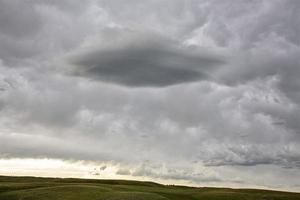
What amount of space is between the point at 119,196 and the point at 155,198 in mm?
7595

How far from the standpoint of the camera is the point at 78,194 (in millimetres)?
93750

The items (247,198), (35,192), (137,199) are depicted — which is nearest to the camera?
(137,199)

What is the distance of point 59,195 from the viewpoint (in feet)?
304

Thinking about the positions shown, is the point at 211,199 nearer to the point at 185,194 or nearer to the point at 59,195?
the point at 185,194

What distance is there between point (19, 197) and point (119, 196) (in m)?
21.8

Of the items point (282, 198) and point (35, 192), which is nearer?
point (35, 192)

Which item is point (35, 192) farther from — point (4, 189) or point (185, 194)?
point (185, 194)

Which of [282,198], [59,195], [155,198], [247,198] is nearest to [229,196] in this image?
[247,198]

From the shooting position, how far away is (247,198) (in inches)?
4146

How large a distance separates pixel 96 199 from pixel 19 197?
683 inches

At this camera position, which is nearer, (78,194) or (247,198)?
(78,194)

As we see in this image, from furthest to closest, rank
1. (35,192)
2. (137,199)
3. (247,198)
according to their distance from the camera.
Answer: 1. (247,198)
2. (35,192)
3. (137,199)

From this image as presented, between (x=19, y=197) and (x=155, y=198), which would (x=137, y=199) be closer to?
(x=155, y=198)

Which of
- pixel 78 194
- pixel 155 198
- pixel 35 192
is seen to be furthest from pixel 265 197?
pixel 35 192
